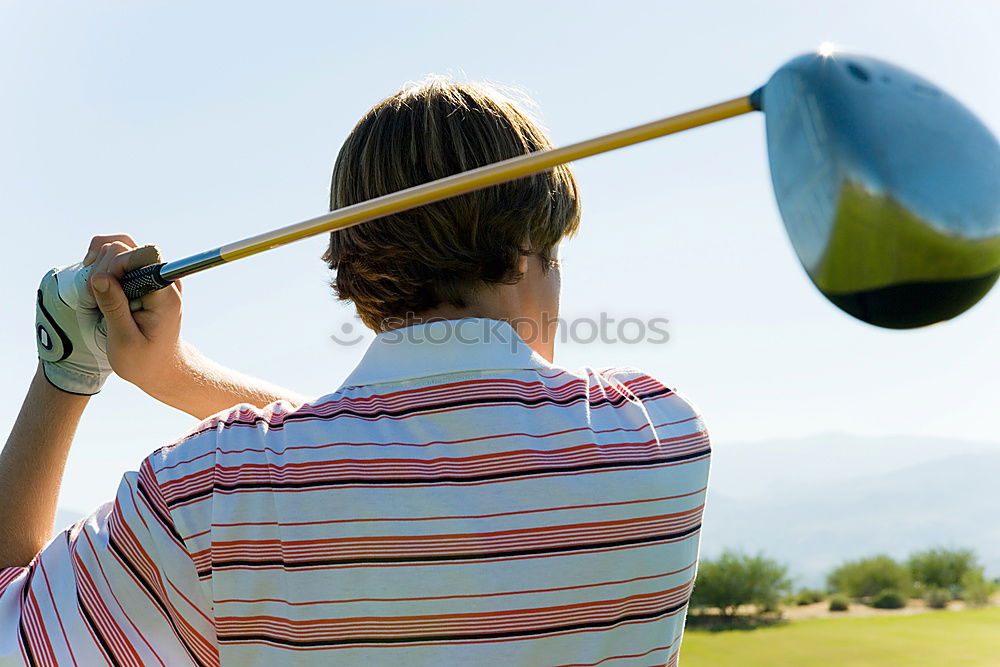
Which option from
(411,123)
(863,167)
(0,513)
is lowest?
(0,513)

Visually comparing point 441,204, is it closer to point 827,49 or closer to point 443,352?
point 443,352

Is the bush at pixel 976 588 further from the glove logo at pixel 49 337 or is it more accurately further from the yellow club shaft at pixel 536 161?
the yellow club shaft at pixel 536 161

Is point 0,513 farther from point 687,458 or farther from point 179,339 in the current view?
point 687,458

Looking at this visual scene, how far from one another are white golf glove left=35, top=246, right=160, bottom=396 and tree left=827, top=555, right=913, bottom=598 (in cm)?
747

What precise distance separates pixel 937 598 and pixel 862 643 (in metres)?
1.35

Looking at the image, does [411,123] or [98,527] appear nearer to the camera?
[98,527]

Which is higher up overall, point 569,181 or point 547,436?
point 569,181

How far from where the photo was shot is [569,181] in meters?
1.26

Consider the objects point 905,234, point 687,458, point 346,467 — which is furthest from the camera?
point 687,458

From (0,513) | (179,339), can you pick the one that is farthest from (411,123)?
(0,513)

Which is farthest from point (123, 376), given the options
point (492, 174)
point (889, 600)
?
point (889, 600)

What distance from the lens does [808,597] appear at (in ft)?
25.3

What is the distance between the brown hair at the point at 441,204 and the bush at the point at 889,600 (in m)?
7.43

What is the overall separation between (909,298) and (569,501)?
1.25ft
